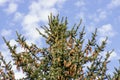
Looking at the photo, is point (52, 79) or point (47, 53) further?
point (47, 53)

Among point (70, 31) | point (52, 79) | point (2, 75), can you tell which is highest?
point (70, 31)

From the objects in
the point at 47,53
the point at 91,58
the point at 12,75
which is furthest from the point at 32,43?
the point at 91,58

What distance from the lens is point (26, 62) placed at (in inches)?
678

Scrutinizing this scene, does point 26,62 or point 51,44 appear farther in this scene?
point 51,44

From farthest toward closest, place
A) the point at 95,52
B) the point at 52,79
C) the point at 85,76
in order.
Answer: the point at 95,52
the point at 85,76
the point at 52,79

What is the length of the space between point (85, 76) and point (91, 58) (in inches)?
52.1

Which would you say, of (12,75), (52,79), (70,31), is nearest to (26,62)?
(12,75)

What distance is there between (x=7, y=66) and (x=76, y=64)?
4373 millimetres

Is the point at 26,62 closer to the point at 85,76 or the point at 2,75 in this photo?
the point at 2,75

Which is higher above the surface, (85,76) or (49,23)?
(49,23)

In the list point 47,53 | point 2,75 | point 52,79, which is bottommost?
point 52,79

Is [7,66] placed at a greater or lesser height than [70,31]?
lesser

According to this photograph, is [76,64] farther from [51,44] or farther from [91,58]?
[51,44]

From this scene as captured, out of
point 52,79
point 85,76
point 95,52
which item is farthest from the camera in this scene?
point 95,52
